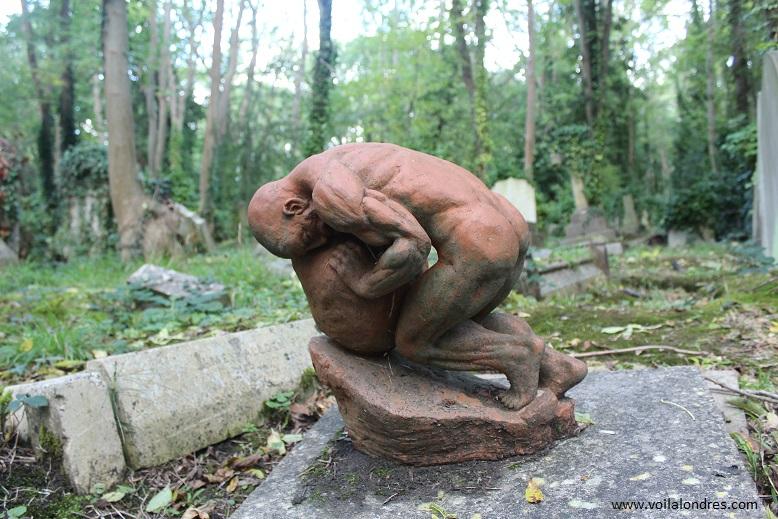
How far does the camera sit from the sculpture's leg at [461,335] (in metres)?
2.33

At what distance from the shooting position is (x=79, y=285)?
7.15 m

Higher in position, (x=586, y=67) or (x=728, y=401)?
(x=586, y=67)

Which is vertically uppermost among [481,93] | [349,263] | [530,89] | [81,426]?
[530,89]

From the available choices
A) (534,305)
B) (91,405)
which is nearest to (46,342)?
(91,405)

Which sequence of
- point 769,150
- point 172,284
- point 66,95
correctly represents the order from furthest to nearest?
1. point 66,95
2. point 769,150
3. point 172,284

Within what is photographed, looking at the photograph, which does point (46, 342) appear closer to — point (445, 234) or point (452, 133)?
point (445, 234)

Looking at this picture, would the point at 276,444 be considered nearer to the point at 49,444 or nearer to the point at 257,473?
the point at 257,473

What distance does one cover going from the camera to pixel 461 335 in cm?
249

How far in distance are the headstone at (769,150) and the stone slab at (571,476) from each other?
4.55m

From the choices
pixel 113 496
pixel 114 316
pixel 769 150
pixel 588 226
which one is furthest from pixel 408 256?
pixel 588 226

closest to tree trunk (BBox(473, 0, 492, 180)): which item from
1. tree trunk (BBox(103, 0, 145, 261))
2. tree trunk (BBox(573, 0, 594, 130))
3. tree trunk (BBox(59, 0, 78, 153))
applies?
tree trunk (BBox(573, 0, 594, 130))

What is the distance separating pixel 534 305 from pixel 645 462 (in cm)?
389

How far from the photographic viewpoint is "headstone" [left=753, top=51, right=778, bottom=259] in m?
6.36

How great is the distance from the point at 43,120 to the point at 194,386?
1414 centimetres
